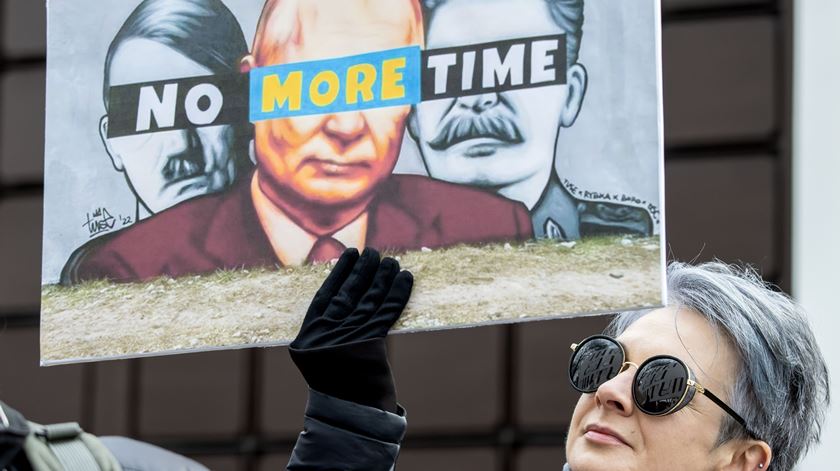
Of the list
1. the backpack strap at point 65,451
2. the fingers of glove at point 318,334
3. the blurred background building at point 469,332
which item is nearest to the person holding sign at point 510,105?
the fingers of glove at point 318,334

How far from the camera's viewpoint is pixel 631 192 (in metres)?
2.13

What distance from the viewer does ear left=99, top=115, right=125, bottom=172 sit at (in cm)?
244

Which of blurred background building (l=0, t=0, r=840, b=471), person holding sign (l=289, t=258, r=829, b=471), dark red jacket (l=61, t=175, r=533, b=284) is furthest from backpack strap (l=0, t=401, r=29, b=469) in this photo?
blurred background building (l=0, t=0, r=840, b=471)

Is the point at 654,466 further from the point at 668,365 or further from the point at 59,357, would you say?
the point at 59,357

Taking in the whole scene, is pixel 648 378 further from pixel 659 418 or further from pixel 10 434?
pixel 10 434

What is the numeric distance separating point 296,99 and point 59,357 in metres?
0.52

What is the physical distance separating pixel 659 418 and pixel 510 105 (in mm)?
605

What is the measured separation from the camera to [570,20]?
87.6 inches

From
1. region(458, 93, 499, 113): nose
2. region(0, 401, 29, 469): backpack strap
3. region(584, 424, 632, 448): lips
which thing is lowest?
region(584, 424, 632, 448): lips

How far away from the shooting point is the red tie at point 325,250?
90.3 inches

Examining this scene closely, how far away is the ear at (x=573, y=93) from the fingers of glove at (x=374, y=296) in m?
0.32

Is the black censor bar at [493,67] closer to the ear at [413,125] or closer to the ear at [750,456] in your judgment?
the ear at [413,125]
